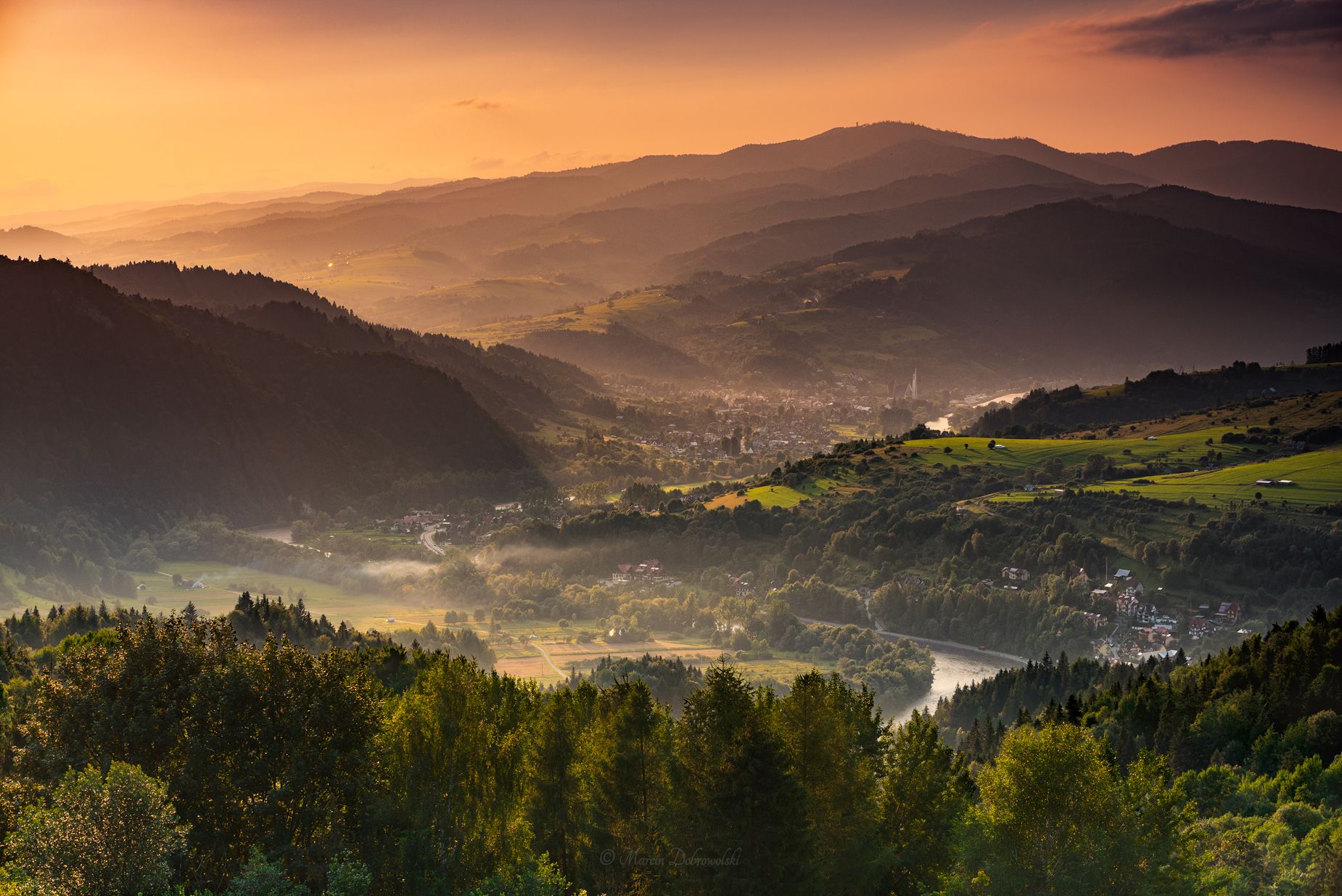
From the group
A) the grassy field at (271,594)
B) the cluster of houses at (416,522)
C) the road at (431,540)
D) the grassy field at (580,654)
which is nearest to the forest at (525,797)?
the grassy field at (580,654)

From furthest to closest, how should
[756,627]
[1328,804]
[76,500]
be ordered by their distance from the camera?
1. [76,500]
2. [756,627]
3. [1328,804]

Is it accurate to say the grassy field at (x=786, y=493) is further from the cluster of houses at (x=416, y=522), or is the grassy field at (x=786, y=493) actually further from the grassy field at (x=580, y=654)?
the cluster of houses at (x=416, y=522)

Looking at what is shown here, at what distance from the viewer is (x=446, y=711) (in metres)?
36.8

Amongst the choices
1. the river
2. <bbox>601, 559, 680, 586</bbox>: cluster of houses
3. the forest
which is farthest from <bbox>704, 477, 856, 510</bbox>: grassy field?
the forest

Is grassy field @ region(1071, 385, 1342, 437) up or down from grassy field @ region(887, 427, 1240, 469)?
up

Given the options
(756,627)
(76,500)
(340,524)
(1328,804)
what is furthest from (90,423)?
(1328,804)

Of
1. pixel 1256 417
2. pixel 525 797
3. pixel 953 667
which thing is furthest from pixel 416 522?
pixel 525 797

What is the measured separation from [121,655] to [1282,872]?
119 ft

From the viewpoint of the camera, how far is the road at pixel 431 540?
173875 millimetres

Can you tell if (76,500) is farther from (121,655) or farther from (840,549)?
(121,655)

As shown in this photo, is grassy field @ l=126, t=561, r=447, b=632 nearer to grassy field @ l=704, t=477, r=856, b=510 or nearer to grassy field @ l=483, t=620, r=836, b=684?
grassy field @ l=483, t=620, r=836, b=684

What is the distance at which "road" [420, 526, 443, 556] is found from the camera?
17388 centimetres

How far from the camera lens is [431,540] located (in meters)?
182

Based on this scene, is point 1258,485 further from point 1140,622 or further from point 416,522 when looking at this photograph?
point 416,522
